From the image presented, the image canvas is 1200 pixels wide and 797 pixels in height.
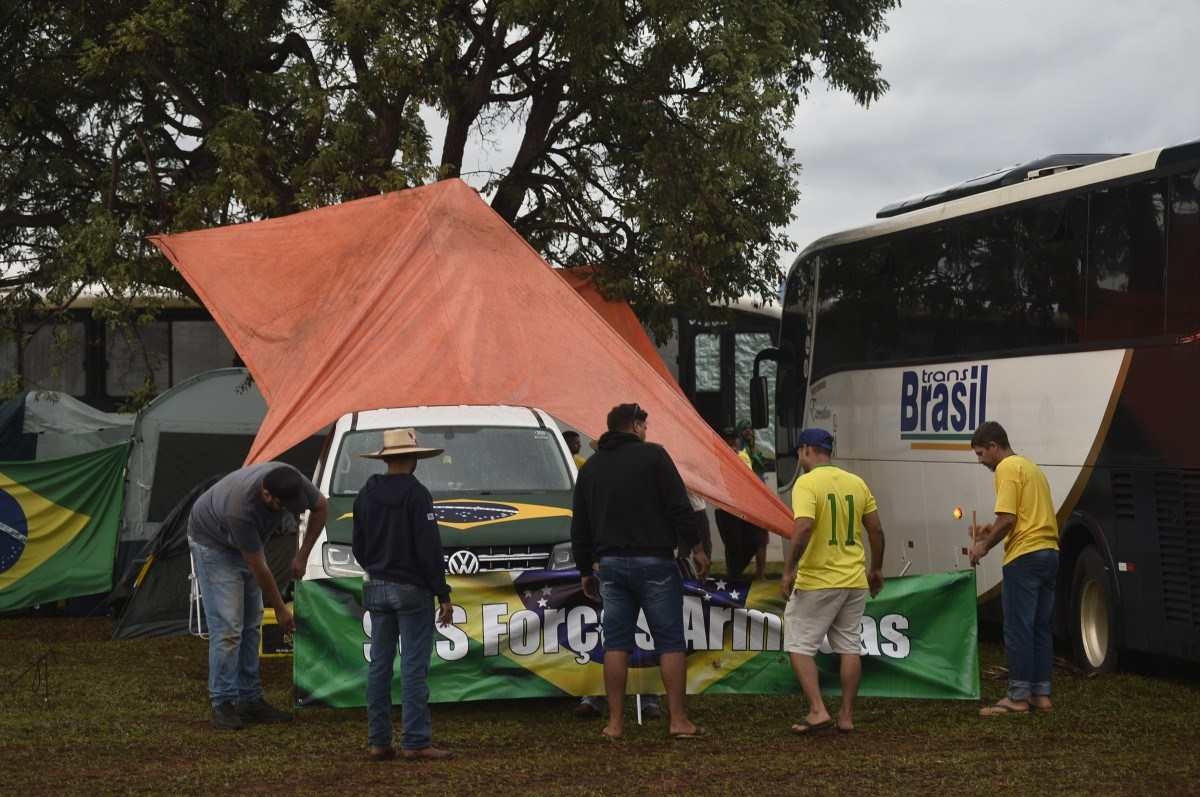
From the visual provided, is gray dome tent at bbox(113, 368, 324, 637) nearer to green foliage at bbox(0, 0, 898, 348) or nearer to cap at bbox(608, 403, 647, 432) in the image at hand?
green foliage at bbox(0, 0, 898, 348)

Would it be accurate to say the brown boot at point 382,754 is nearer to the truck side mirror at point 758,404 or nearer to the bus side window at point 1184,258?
the bus side window at point 1184,258

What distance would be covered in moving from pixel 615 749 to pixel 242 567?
2.64 m

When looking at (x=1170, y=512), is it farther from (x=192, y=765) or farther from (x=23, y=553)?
(x=23, y=553)

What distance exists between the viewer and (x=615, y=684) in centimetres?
1034

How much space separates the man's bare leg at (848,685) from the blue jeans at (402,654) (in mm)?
2497

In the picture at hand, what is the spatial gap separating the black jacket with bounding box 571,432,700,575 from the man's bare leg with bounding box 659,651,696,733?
59cm

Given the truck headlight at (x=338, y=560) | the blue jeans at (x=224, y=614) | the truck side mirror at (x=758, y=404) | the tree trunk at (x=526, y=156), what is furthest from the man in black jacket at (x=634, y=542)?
the tree trunk at (x=526, y=156)

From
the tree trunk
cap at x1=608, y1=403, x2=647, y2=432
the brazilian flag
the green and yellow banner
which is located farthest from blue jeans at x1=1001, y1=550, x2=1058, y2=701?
the brazilian flag

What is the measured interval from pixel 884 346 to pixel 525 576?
6833mm

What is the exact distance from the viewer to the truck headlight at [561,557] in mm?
12172

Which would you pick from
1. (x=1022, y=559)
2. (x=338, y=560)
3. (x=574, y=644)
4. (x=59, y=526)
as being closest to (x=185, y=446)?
(x=59, y=526)

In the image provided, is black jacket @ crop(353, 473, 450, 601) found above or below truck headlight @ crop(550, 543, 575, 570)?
above

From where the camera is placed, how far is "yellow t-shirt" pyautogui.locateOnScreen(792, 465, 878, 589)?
414 inches

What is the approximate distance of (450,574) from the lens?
1172 centimetres
